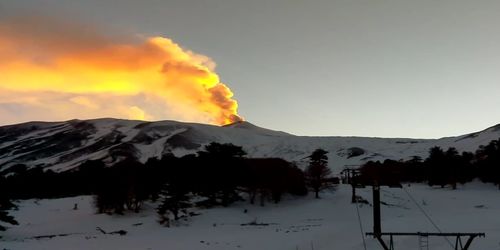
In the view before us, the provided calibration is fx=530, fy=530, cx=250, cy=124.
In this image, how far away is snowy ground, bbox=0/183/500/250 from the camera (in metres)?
41.2

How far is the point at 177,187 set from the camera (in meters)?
67.6

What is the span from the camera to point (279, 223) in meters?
64.9

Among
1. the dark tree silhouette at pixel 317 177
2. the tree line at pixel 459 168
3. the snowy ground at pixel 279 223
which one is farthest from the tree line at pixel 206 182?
the tree line at pixel 459 168

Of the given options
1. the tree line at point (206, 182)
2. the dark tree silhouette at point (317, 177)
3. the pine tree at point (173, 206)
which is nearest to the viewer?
the pine tree at point (173, 206)

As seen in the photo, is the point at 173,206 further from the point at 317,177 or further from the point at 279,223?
the point at 317,177

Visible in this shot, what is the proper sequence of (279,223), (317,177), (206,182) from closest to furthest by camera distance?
(279,223) → (206,182) → (317,177)

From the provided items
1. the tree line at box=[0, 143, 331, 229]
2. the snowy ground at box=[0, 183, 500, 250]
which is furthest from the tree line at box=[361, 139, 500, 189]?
the tree line at box=[0, 143, 331, 229]

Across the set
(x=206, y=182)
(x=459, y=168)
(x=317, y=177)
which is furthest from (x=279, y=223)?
(x=459, y=168)

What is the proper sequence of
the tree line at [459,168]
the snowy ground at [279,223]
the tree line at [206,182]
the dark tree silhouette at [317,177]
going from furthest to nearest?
the tree line at [459,168] < the dark tree silhouette at [317,177] < the tree line at [206,182] < the snowy ground at [279,223]

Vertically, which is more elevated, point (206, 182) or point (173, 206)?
point (206, 182)

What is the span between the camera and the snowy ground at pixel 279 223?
4125 cm

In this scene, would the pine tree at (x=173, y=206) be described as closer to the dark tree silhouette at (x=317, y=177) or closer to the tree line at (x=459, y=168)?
the dark tree silhouette at (x=317, y=177)

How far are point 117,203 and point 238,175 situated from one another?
61.5ft

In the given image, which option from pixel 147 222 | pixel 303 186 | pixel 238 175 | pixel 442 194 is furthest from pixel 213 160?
pixel 442 194
